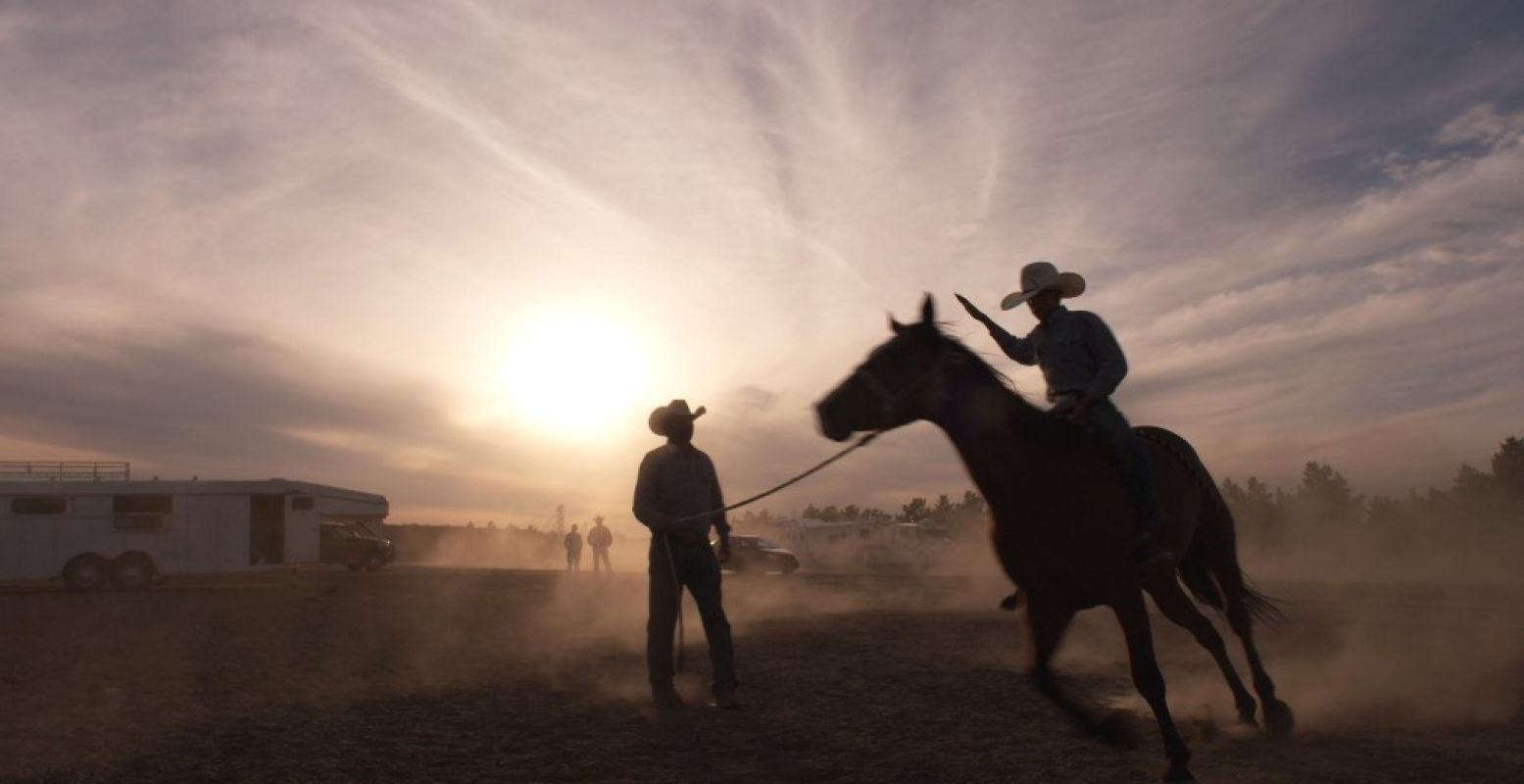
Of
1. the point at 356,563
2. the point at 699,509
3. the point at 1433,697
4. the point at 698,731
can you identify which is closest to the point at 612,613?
the point at 699,509

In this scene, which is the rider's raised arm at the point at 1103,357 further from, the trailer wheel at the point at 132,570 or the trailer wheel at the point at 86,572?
the trailer wheel at the point at 86,572

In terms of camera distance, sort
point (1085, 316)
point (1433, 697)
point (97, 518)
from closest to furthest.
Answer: point (1085, 316)
point (1433, 697)
point (97, 518)

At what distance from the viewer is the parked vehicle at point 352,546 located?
37781mm

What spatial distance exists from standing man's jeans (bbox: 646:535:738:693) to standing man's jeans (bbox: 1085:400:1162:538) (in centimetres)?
392

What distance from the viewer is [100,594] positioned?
2619 centimetres

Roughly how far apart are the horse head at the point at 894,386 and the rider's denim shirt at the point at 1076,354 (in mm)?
869

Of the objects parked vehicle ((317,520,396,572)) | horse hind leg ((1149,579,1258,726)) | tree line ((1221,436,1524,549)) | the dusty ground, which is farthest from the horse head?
tree line ((1221,436,1524,549))

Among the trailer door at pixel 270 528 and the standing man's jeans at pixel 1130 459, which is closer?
the standing man's jeans at pixel 1130 459

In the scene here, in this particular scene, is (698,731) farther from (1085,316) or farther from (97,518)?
(97,518)

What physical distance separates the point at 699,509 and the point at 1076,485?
13.6 ft

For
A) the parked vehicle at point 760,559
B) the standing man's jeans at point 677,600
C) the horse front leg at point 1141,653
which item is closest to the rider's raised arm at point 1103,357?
the horse front leg at point 1141,653

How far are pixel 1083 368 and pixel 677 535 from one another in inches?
161

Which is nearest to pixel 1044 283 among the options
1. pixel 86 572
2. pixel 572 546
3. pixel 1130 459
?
pixel 1130 459

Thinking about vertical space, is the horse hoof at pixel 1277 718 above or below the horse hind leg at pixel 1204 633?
below
